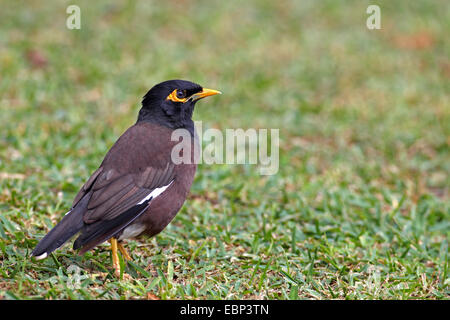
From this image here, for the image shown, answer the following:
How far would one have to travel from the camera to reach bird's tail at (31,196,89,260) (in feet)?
12.8

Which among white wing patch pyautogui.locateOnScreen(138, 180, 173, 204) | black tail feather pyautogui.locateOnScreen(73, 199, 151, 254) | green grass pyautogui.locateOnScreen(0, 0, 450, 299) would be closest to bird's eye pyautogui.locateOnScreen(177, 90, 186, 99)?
white wing patch pyautogui.locateOnScreen(138, 180, 173, 204)

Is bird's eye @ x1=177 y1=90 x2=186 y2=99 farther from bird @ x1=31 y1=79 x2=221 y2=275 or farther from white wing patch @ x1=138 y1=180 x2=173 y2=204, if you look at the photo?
white wing patch @ x1=138 y1=180 x2=173 y2=204

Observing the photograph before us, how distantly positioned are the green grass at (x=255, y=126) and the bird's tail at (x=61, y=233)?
9.1 inches

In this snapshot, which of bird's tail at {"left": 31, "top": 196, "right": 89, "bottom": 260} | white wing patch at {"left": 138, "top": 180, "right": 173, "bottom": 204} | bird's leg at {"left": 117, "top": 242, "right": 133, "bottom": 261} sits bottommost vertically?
bird's leg at {"left": 117, "top": 242, "right": 133, "bottom": 261}

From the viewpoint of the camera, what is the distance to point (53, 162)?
6496 mm

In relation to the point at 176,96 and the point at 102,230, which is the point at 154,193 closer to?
the point at 102,230

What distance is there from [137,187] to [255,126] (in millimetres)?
4152

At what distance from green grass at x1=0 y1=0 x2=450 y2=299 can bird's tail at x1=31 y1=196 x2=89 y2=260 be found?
0.76 ft

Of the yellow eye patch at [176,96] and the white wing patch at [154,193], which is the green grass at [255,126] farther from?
the yellow eye patch at [176,96]

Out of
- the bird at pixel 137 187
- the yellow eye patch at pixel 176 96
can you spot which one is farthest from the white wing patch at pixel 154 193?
the yellow eye patch at pixel 176 96

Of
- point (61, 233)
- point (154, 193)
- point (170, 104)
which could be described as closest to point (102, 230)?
point (61, 233)

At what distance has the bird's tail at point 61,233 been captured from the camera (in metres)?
3.91
